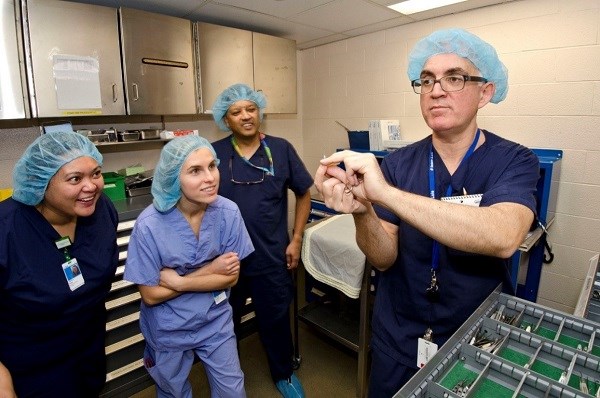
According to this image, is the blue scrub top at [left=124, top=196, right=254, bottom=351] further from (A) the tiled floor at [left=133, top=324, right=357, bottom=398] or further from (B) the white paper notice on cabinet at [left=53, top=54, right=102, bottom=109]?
(B) the white paper notice on cabinet at [left=53, top=54, right=102, bottom=109]

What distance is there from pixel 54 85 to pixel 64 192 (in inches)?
41.9

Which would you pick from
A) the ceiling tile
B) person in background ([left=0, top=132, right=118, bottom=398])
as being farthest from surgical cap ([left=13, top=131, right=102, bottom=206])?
the ceiling tile

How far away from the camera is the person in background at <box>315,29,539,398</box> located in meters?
0.96

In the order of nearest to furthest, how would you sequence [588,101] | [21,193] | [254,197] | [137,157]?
[21,193] → [254,197] → [588,101] → [137,157]

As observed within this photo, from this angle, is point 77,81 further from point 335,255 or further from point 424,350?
point 424,350

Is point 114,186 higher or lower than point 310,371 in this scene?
higher

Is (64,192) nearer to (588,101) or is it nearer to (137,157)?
(137,157)

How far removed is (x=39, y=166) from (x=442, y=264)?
1.44 metres

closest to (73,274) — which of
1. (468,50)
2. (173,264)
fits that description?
(173,264)

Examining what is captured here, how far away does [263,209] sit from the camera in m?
2.03

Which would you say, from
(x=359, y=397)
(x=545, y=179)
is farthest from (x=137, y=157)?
(x=545, y=179)

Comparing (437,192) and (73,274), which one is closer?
(437,192)

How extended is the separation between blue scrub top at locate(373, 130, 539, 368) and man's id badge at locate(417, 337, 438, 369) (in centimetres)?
2

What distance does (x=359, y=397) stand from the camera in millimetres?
2105
